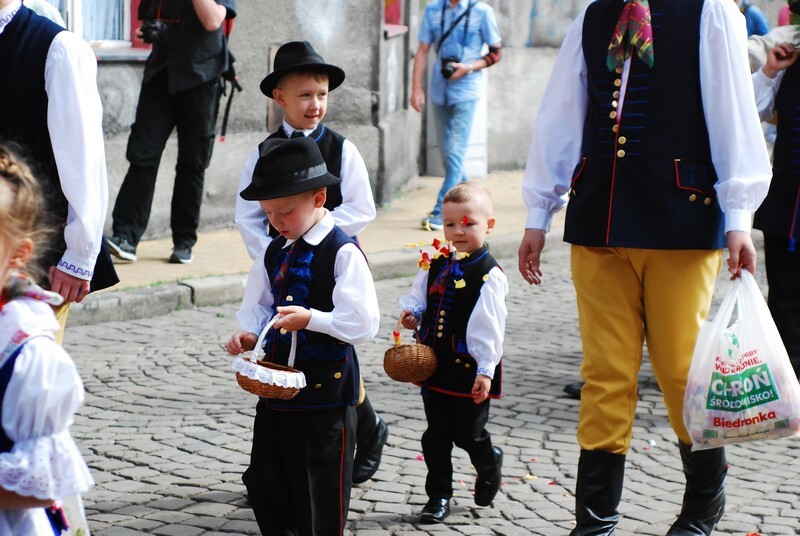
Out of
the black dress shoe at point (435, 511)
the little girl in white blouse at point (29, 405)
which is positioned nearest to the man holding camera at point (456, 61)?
the black dress shoe at point (435, 511)

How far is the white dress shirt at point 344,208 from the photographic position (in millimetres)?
4766

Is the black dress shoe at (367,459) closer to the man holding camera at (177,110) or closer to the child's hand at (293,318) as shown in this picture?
the child's hand at (293,318)

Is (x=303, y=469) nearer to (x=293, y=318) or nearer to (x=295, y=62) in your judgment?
(x=293, y=318)

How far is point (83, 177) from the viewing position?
3816mm

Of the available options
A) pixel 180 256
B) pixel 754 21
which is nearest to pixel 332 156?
pixel 754 21

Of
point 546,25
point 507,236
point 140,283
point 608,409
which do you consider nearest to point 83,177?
point 608,409

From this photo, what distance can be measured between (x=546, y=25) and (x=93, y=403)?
11.5 meters

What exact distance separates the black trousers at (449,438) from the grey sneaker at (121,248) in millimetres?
4736

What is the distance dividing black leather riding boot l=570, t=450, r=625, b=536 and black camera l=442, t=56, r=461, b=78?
298 inches

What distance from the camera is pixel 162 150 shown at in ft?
29.8

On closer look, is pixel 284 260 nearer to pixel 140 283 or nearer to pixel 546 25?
pixel 140 283

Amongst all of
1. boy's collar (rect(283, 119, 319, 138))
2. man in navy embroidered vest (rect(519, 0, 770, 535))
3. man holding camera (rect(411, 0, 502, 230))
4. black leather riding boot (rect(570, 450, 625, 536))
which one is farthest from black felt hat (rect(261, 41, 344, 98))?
man holding camera (rect(411, 0, 502, 230))

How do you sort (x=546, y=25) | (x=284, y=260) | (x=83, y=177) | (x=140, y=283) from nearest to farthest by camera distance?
1. (x=83, y=177)
2. (x=284, y=260)
3. (x=140, y=283)
4. (x=546, y=25)

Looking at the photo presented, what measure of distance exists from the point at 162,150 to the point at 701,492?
5.53m
